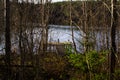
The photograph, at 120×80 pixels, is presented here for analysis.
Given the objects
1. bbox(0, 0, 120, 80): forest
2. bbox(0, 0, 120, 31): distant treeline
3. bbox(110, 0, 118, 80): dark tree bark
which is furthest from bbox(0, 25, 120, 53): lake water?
bbox(110, 0, 118, 80): dark tree bark

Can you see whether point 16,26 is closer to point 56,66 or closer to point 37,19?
point 37,19

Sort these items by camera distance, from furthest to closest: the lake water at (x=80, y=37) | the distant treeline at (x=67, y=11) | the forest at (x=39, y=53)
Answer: the lake water at (x=80, y=37) → the distant treeline at (x=67, y=11) → the forest at (x=39, y=53)

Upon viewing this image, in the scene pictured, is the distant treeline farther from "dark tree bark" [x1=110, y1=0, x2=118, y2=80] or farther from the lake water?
the lake water

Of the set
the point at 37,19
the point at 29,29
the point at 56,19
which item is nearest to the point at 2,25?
the point at 37,19

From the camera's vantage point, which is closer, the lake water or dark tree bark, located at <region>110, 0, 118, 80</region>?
dark tree bark, located at <region>110, 0, 118, 80</region>

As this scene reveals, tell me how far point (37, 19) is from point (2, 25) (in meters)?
2.60

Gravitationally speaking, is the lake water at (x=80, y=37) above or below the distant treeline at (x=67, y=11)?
below

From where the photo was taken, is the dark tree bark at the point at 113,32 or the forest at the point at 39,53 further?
the dark tree bark at the point at 113,32

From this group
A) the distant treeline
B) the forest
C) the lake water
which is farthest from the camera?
the lake water

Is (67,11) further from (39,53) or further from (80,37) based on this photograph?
(39,53)

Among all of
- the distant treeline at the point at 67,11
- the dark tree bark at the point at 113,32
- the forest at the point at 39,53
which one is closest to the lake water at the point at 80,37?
the forest at the point at 39,53

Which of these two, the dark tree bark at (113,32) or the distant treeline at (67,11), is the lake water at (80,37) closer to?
the distant treeline at (67,11)

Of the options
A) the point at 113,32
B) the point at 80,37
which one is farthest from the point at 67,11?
the point at 113,32

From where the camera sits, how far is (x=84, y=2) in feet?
60.6
